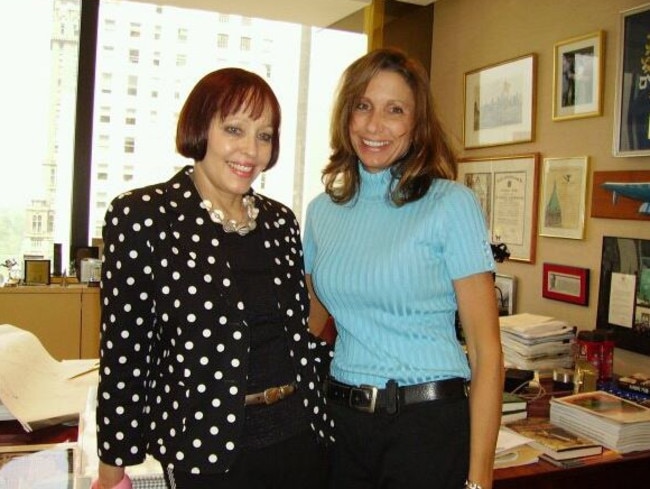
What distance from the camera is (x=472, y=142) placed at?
3.08 meters

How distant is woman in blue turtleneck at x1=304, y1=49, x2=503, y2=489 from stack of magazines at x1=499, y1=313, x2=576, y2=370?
1.12 metres

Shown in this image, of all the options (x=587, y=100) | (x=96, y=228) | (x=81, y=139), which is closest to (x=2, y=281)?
(x=96, y=228)

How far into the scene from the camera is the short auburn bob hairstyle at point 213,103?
1197 mm

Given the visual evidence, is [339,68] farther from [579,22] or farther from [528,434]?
[528,434]

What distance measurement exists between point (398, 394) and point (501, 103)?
1.99 metres

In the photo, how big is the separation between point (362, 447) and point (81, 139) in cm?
316

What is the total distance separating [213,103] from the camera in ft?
3.92

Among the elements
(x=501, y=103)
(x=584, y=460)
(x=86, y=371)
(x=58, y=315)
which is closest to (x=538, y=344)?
(x=584, y=460)

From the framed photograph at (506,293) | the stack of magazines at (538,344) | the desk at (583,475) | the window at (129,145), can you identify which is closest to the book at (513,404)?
the desk at (583,475)

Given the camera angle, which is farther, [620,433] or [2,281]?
[2,281]

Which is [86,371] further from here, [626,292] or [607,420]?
[626,292]

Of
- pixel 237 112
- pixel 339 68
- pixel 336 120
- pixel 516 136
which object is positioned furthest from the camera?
pixel 339 68

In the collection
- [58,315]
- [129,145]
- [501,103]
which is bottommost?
[58,315]

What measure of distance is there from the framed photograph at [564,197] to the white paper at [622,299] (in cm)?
23
